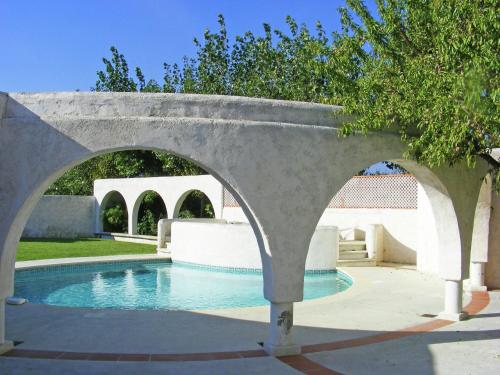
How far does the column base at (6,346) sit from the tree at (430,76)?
596 centimetres

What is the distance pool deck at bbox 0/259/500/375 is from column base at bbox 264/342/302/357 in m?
0.11

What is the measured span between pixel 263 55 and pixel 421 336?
24.3m

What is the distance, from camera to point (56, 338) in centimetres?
855

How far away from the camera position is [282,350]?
784cm

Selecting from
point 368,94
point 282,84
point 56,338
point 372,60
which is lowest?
point 56,338

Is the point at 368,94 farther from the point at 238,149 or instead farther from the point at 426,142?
the point at 238,149

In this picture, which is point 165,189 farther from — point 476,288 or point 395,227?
point 476,288

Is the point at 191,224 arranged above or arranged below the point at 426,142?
below

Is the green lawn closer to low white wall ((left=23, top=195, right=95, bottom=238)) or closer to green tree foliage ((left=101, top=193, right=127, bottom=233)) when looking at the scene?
low white wall ((left=23, top=195, right=95, bottom=238))

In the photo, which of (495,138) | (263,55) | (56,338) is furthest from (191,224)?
(263,55)

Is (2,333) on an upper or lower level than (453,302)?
lower

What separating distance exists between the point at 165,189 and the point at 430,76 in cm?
2057

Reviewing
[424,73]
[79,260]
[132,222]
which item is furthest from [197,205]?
[424,73]

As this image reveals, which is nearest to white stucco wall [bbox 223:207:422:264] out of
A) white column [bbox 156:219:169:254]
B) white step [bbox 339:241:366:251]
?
white step [bbox 339:241:366:251]
